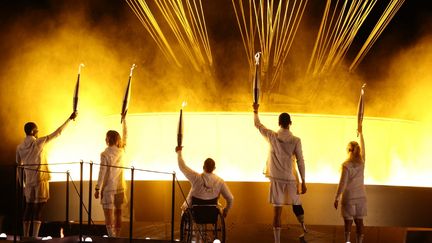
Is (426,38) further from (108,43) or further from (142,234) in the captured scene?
(142,234)

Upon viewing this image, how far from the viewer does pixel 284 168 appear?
884cm

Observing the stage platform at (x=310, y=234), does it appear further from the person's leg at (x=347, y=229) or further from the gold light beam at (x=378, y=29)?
the gold light beam at (x=378, y=29)

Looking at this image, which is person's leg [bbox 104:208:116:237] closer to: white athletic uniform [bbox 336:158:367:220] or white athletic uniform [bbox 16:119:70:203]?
white athletic uniform [bbox 16:119:70:203]

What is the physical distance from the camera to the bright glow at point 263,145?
11188 mm

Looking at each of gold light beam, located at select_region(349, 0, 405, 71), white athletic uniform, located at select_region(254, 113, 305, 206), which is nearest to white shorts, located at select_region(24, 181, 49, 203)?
white athletic uniform, located at select_region(254, 113, 305, 206)

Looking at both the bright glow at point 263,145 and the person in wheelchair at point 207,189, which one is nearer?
the person in wheelchair at point 207,189

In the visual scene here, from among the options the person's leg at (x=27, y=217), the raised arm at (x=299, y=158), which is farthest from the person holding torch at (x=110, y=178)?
the raised arm at (x=299, y=158)

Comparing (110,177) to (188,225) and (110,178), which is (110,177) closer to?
(110,178)

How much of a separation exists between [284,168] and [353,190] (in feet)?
3.12

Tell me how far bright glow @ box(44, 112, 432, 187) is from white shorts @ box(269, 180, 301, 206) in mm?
2183

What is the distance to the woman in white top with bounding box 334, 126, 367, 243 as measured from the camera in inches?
360

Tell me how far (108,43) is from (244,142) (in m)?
7.37

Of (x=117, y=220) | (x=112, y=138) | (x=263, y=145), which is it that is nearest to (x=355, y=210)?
(x=263, y=145)

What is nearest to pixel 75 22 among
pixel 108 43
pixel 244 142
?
pixel 108 43
